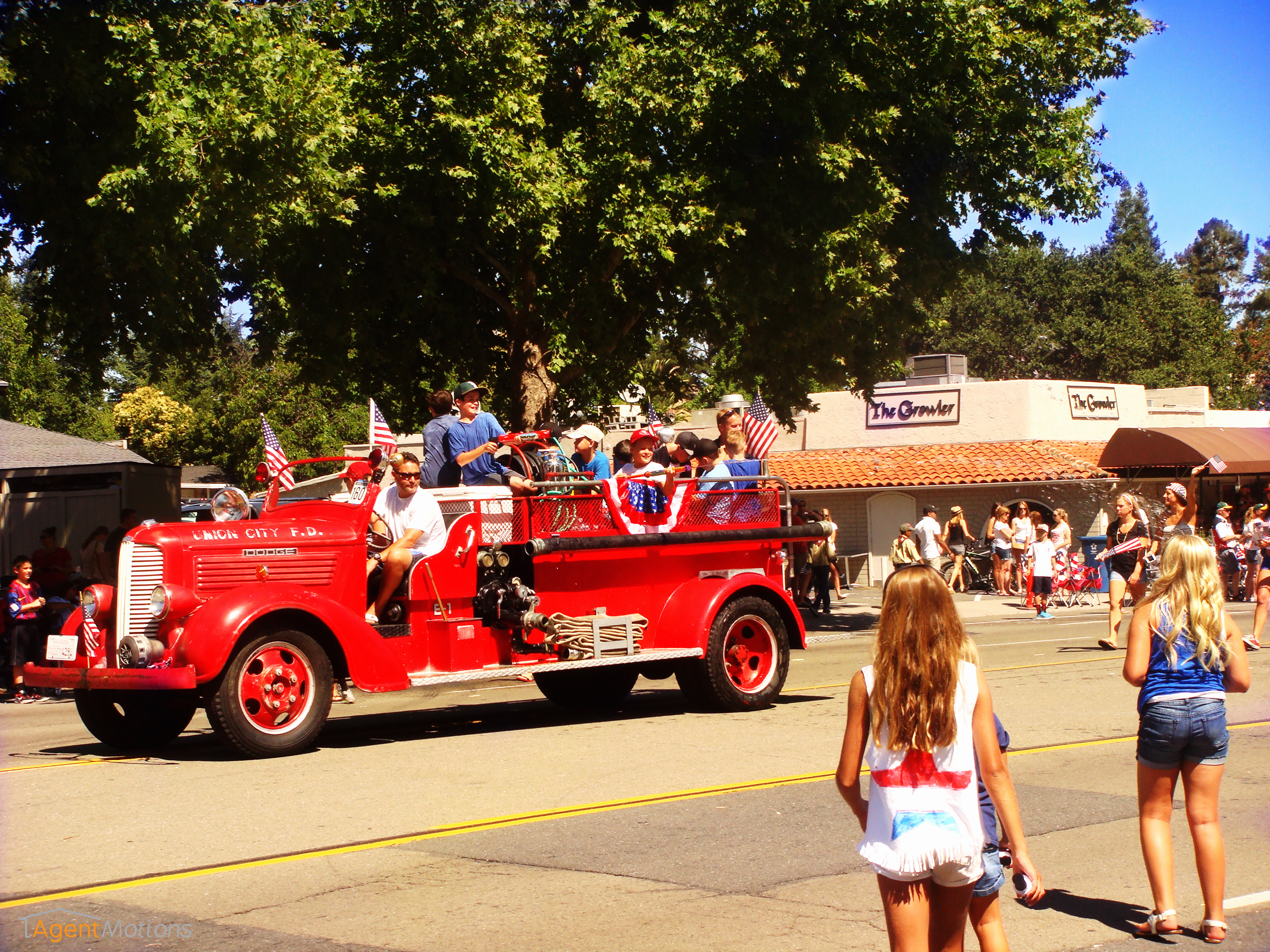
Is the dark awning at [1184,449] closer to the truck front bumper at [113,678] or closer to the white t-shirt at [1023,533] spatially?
the white t-shirt at [1023,533]

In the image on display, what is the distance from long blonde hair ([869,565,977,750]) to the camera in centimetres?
375

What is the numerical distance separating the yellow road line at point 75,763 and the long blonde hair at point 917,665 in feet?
23.5

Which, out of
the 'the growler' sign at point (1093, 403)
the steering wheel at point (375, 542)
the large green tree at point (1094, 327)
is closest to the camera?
the steering wheel at point (375, 542)

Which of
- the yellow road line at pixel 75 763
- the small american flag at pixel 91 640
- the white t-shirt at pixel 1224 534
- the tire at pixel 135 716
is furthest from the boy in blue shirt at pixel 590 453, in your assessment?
the white t-shirt at pixel 1224 534

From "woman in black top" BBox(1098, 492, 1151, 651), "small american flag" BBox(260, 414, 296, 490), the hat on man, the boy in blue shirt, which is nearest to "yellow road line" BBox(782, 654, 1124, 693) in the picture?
"woman in black top" BBox(1098, 492, 1151, 651)

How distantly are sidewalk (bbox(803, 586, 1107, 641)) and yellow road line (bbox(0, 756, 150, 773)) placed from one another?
12.4 m

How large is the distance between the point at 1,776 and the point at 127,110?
7881mm

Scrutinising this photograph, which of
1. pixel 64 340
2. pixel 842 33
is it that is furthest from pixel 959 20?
pixel 64 340

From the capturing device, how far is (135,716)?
9.85 meters

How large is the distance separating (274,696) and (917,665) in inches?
251

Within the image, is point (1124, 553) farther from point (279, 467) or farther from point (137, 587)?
point (137, 587)

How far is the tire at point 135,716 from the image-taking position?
962 centimetres

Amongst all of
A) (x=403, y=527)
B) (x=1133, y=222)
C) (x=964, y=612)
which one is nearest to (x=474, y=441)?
(x=403, y=527)

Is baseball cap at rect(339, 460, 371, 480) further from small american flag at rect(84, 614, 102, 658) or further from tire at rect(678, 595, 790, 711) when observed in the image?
tire at rect(678, 595, 790, 711)
